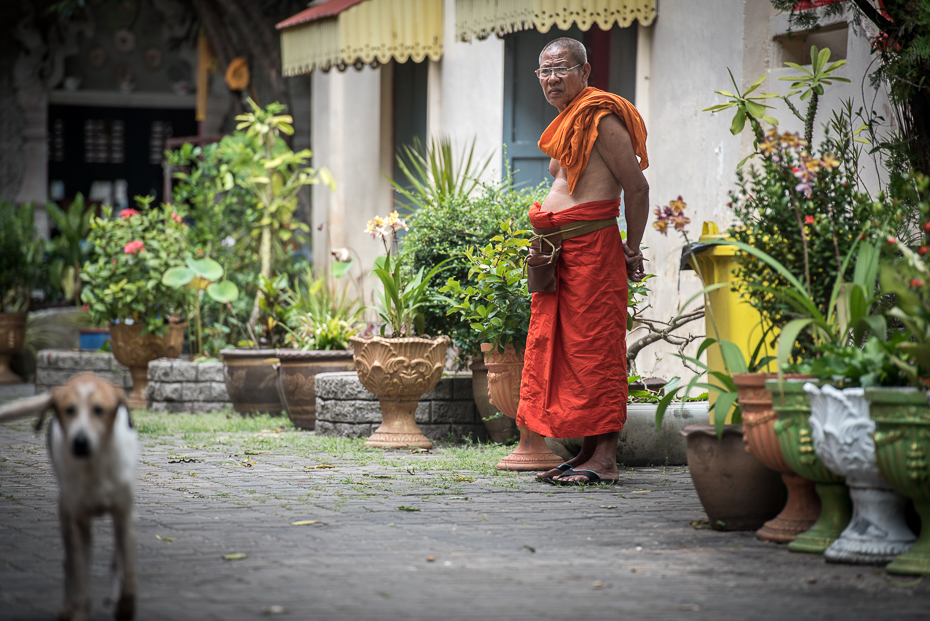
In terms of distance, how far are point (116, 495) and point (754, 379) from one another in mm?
2059

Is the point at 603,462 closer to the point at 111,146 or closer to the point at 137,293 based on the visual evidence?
the point at 137,293

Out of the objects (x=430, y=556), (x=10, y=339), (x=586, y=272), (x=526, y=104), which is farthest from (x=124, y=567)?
(x=10, y=339)

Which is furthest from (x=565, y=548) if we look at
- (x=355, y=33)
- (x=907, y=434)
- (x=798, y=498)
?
(x=355, y=33)

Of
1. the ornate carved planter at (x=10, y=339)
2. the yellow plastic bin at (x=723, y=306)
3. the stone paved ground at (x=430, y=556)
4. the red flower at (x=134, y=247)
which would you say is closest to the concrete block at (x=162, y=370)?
the red flower at (x=134, y=247)

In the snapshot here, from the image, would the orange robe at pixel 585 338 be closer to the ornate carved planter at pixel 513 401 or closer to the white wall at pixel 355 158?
the ornate carved planter at pixel 513 401

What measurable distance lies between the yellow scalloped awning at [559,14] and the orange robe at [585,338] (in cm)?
266

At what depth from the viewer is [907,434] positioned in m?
3.12

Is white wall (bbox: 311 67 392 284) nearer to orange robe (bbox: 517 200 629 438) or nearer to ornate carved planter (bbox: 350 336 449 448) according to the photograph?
ornate carved planter (bbox: 350 336 449 448)

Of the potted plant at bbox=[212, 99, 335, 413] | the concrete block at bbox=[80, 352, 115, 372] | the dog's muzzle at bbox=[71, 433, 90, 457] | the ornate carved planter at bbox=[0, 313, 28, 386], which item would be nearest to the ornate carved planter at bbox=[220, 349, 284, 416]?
the potted plant at bbox=[212, 99, 335, 413]

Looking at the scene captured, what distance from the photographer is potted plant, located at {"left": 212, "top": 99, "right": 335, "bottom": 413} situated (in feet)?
27.6

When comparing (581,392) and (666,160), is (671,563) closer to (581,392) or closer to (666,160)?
(581,392)

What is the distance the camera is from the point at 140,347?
370 inches

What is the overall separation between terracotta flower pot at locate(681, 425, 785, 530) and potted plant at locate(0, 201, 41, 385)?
10533 millimetres

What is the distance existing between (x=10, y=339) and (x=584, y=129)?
31.9 feet
